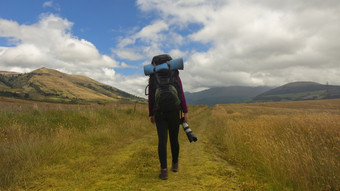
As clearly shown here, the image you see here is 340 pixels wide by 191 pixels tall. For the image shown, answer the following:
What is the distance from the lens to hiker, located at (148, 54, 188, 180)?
3738 mm

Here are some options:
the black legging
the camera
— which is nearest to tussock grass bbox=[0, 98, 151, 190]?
the black legging

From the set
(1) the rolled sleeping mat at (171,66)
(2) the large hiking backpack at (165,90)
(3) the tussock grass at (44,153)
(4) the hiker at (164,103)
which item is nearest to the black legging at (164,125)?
(4) the hiker at (164,103)

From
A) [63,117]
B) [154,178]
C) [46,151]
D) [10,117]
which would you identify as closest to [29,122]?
[10,117]

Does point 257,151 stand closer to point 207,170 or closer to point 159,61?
point 207,170

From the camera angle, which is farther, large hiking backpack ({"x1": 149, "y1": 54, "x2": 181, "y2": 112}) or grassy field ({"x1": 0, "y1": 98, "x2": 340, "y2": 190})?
large hiking backpack ({"x1": 149, "y1": 54, "x2": 181, "y2": 112})

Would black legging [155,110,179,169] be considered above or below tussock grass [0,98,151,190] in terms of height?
above

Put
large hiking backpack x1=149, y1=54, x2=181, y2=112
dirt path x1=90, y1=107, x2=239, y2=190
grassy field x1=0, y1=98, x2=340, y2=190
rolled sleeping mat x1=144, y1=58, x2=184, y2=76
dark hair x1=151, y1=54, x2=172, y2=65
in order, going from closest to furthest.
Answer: grassy field x1=0, y1=98, x2=340, y2=190 < dirt path x1=90, y1=107, x2=239, y2=190 < large hiking backpack x1=149, y1=54, x2=181, y2=112 < rolled sleeping mat x1=144, y1=58, x2=184, y2=76 < dark hair x1=151, y1=54, x2=172, y2=65

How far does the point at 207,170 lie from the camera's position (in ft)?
14.3

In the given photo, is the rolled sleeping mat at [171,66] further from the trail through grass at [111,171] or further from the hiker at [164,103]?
the trail through grass at [111,171]

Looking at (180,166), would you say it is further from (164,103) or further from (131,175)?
(164,103)

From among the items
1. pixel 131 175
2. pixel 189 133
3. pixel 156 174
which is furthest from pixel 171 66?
pixel 131 175

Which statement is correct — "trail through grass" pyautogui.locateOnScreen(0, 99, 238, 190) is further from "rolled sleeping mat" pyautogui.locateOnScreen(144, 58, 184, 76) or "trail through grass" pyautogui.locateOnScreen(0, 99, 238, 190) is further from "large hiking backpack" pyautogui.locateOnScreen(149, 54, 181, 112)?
"rolled sleeping mat" pyautogui.locateOnScreen(144, 58, 184, 76)

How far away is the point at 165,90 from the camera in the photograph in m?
3.75

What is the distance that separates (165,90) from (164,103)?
0.28m
